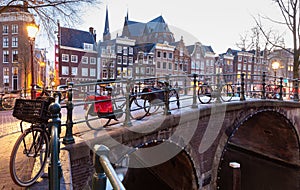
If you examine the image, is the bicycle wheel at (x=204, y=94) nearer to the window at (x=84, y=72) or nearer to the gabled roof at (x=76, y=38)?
the window at (x=84, y=72)

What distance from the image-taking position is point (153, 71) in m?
37.9

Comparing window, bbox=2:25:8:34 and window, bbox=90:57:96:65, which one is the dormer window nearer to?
window, bbox=90:57:96:65

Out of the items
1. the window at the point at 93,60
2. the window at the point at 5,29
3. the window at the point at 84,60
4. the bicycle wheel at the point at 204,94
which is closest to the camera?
the bicycle wheel at the point at 204,94

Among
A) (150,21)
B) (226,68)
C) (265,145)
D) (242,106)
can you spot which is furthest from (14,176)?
(150,21)

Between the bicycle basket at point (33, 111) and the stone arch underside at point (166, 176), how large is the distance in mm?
3791

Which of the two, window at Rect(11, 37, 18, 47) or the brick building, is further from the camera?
window at Rect(11, 37, 18, 47)

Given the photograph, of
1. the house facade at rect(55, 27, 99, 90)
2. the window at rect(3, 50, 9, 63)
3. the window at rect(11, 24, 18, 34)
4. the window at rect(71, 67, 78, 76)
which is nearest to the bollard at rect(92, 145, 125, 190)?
the house facade at rect(55, 27, 99, 90)

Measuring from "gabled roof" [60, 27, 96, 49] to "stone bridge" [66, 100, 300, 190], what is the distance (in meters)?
29.1

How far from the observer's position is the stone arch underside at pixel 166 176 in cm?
632

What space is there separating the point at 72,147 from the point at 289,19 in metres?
15.7

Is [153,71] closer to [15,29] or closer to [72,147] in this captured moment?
[15,29]

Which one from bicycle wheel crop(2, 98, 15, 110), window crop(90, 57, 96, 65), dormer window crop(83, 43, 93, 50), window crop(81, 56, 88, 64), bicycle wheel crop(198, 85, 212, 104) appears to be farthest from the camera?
window crop(90, 57, 96, 65)

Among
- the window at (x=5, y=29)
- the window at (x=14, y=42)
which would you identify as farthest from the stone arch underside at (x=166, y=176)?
the window at (x=5, y=29)

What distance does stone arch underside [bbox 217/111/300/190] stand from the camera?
30.9 ft
